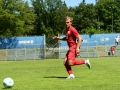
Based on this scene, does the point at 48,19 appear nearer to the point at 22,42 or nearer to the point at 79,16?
the point at 79,16

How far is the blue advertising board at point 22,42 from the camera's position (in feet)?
143

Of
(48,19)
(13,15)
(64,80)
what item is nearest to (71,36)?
(64,80)

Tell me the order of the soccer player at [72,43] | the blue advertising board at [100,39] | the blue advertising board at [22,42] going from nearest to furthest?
the soccer player at [72,43] < the blue advertising board at [22,42] < the blue advertising board at [100,39]

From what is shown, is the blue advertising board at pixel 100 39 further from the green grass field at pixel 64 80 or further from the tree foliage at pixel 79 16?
the tree foliage at pixel 79 16

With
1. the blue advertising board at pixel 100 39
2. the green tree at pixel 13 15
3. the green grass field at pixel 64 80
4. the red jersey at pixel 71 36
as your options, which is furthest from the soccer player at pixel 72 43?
the green tree at pixel 13 15

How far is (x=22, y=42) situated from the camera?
44688 millimetres

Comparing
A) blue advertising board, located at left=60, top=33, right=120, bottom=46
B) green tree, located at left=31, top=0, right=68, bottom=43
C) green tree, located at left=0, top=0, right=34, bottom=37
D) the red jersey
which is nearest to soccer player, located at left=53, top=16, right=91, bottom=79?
the red jersey

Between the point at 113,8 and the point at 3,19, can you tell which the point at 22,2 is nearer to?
the point at 3,19

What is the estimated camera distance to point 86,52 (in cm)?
4141

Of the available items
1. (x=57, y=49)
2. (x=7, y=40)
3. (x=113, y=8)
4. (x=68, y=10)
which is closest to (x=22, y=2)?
(x=7, y=40)

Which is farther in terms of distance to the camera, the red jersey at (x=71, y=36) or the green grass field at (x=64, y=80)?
the red jersey at (x=71, y=36)

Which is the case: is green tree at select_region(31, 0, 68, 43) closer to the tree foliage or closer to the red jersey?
the tree foliage

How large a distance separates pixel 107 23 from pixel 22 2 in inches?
2295

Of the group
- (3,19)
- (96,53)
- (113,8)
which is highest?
(113,8)
